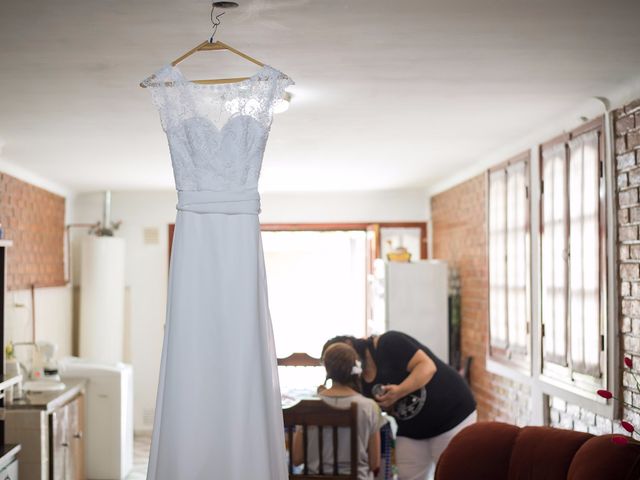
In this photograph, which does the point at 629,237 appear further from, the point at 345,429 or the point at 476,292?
the point at 476,292

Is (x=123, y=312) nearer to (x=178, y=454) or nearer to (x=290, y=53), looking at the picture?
(x=290, y=53)

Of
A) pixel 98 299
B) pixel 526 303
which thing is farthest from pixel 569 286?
pixel 98 299

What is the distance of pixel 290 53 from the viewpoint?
3387mm

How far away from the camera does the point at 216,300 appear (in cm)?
232

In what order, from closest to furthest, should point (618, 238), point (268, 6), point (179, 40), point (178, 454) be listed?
point (178, 454), point (268, 6), point (179, 40), point (618, 238)

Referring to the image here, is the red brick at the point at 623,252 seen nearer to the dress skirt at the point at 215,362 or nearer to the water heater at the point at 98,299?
the dress skirt at the point at 215,362

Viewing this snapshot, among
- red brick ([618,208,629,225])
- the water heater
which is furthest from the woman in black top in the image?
the water heater

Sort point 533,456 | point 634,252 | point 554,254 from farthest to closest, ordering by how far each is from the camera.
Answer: point 554,254 < point 634,252 < point 533,456

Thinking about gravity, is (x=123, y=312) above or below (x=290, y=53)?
below

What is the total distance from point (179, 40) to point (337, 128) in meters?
2.13

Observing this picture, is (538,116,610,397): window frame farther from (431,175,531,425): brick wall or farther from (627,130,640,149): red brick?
(431,175,531,425): brick wall

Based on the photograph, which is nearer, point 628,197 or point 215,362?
point 215,362

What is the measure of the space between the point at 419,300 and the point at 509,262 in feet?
6.02

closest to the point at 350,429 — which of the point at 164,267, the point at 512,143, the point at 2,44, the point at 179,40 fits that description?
the point at 179,40
